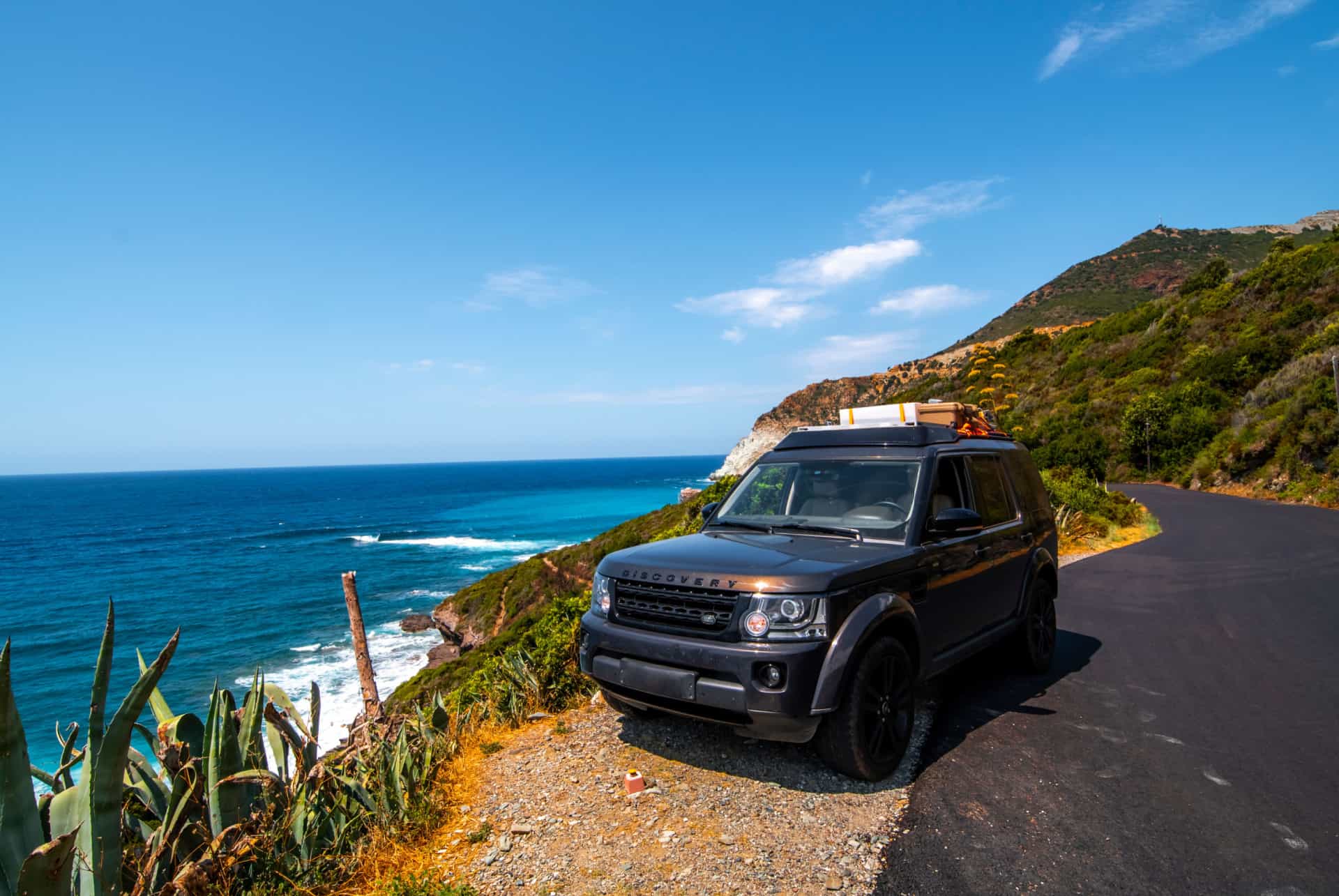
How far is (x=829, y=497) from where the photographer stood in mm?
5297

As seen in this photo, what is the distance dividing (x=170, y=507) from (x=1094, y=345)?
419ft

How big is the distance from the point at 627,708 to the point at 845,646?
72.1 inches

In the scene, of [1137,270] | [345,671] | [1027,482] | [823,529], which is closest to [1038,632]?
[1027,482]

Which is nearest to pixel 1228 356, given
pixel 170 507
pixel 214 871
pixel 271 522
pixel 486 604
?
pixel 486 604

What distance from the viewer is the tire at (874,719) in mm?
4008

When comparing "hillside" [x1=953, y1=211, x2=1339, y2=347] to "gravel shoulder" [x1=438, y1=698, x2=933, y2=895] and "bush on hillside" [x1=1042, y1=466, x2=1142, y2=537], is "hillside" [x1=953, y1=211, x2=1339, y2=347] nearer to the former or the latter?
"bush on hillside" [x1=1042, y1=466, x2=1142, y2=537]

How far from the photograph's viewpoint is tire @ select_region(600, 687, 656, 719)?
4.68 meters

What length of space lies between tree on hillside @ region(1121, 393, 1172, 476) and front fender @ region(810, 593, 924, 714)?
32.2 m

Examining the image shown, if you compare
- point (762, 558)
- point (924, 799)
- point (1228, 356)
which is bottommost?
point (924, 799)

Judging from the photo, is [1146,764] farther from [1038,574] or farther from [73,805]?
[73,805]

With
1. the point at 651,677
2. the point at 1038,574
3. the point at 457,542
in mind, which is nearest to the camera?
the point at 651,677

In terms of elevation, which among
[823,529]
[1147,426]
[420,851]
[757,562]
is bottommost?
[420,851]

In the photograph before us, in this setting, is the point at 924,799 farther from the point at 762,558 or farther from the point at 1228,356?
the point at 1228,356

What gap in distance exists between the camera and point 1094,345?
4700cm
